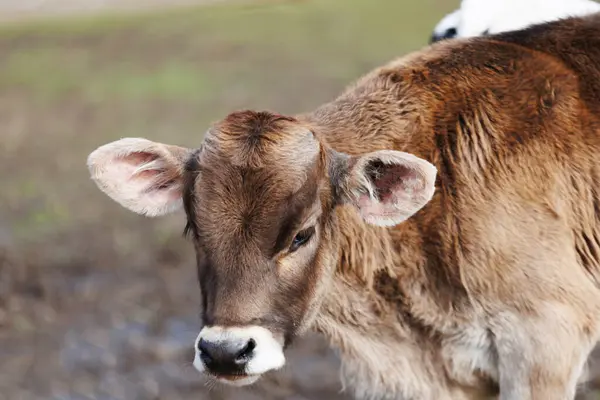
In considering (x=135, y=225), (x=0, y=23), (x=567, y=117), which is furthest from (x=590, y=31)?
(x=0, y=23)

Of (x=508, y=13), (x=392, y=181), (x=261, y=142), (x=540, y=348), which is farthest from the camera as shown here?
(x=508, y=13)

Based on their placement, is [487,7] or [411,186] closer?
[411,186]

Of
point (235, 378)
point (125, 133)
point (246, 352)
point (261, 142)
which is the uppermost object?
point (261, 142)

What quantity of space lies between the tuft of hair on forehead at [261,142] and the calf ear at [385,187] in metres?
0.23

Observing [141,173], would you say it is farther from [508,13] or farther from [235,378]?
[508,13]

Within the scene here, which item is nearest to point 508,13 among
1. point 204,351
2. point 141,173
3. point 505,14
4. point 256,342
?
point 505,14

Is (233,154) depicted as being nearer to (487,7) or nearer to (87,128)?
(487,7)

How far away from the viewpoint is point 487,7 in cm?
795

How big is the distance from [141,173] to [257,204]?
76 centimetres

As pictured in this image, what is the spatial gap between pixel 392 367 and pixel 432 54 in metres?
1.76

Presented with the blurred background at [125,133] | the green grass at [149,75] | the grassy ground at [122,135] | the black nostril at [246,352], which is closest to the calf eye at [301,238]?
the black nostril at [246,352]

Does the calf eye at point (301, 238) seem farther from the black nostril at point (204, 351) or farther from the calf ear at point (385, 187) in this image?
the black nostril at point (204, 351)

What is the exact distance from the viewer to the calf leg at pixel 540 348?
545 cm

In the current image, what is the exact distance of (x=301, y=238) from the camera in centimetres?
504
